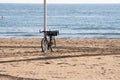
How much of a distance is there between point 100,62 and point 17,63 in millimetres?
3103

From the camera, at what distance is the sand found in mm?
14953

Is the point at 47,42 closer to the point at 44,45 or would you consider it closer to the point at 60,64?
the point at 44,45

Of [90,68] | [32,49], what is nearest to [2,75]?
[90,68]

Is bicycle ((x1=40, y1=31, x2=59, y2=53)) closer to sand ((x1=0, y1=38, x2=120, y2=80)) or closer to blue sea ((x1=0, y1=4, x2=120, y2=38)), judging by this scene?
sand ((x1=0, y1=38, x2=120, y2=80))

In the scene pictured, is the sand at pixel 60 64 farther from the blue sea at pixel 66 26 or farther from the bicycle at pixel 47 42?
the blue sea at pixel 66 26

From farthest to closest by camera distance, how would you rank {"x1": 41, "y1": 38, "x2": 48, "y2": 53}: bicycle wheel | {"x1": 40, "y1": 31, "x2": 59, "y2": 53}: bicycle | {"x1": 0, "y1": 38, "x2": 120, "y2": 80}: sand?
{"x1": 41, "y1": 38, "x2": 48, "y2": 53}: bicycle wheel, {"x1": 40, "y1": 31, "x2": 59, "y2": 53}: bicycle, {"x1": 0, "y1": 38, "x2": 120, "y2": 80}: sand

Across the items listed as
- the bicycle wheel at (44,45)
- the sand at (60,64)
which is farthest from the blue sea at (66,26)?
the bicycle wheel at (44,45)

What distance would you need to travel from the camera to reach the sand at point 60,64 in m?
15.0

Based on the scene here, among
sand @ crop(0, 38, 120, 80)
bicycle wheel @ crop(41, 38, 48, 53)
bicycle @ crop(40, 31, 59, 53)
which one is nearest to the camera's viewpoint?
sand @ crop(0, 38, 120, 80)

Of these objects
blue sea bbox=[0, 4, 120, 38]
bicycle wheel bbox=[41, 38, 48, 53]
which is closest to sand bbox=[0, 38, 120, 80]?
bicycle wheel bbox=[41, 38, 48, 53]

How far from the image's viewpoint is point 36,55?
20172mm

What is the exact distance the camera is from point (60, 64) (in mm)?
17516

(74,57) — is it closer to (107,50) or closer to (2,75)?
(107,50)

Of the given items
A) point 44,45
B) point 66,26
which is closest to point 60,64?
point 44,45
